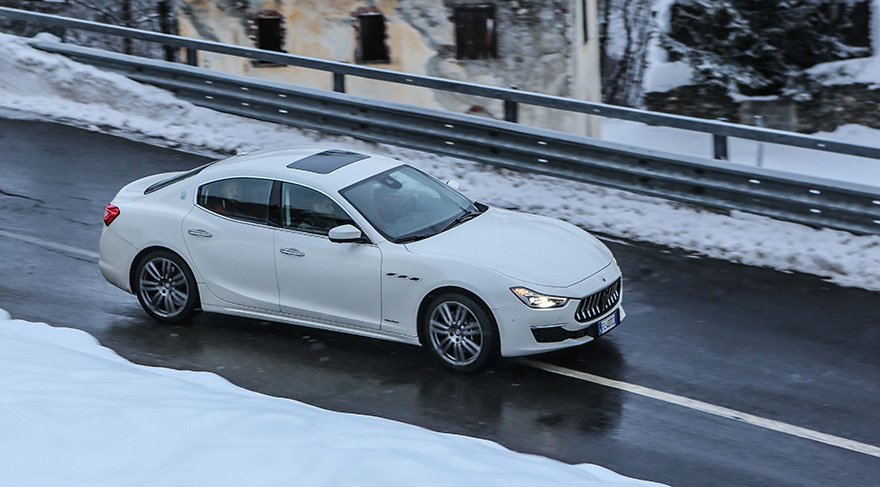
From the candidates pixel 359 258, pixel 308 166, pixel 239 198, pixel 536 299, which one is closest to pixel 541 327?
pixel 536 299

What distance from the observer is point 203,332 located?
10383 millimetres

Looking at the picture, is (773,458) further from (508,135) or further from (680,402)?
(508,135)

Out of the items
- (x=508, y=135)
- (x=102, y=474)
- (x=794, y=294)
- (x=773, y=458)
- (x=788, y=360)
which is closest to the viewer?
(x=102, y=474)

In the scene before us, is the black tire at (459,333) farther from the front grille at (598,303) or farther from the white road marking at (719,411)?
the front grille at (598,303)

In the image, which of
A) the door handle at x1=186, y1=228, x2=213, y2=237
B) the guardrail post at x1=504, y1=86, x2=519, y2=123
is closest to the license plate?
the door handle at x1=186, y1=228, x2=213, y2=237

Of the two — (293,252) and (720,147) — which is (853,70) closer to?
(720,147)

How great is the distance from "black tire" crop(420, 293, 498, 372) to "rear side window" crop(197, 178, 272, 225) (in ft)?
5.75

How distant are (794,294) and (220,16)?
1659 centimetres

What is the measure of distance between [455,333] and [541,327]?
A: 702 millimetres

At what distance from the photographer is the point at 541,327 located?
903 cm

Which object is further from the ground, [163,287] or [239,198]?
[239,198]

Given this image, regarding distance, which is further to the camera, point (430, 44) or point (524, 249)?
point (430, 44)

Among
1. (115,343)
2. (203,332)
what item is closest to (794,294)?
(203,332)

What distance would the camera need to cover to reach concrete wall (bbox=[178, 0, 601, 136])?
23.5m
